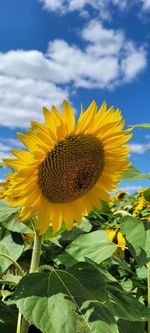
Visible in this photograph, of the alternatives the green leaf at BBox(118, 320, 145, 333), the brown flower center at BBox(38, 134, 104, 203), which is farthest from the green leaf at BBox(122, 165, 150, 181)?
the green leaf at BBox(118, 320, 145, 333)

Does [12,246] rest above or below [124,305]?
above

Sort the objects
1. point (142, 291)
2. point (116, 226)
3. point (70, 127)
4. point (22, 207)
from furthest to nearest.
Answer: point (116, 226), point (142, 291), point (22, 207), point (70, 127)

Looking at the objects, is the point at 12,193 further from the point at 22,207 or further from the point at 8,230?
the point at 8,230

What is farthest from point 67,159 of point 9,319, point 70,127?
point 9,319

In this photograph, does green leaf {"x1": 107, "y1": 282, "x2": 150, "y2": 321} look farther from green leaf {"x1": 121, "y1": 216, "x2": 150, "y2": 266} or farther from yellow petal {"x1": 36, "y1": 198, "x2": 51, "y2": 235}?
yellow petal {"x1": 36, "y1": 198, "x2": 51, "y2": 235}

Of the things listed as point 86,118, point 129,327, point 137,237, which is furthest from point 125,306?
point 86,118

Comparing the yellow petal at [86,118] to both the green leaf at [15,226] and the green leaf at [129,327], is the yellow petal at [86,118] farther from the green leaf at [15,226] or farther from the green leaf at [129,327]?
the green leaf at [129,327]

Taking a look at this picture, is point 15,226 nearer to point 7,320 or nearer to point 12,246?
point 12,246
